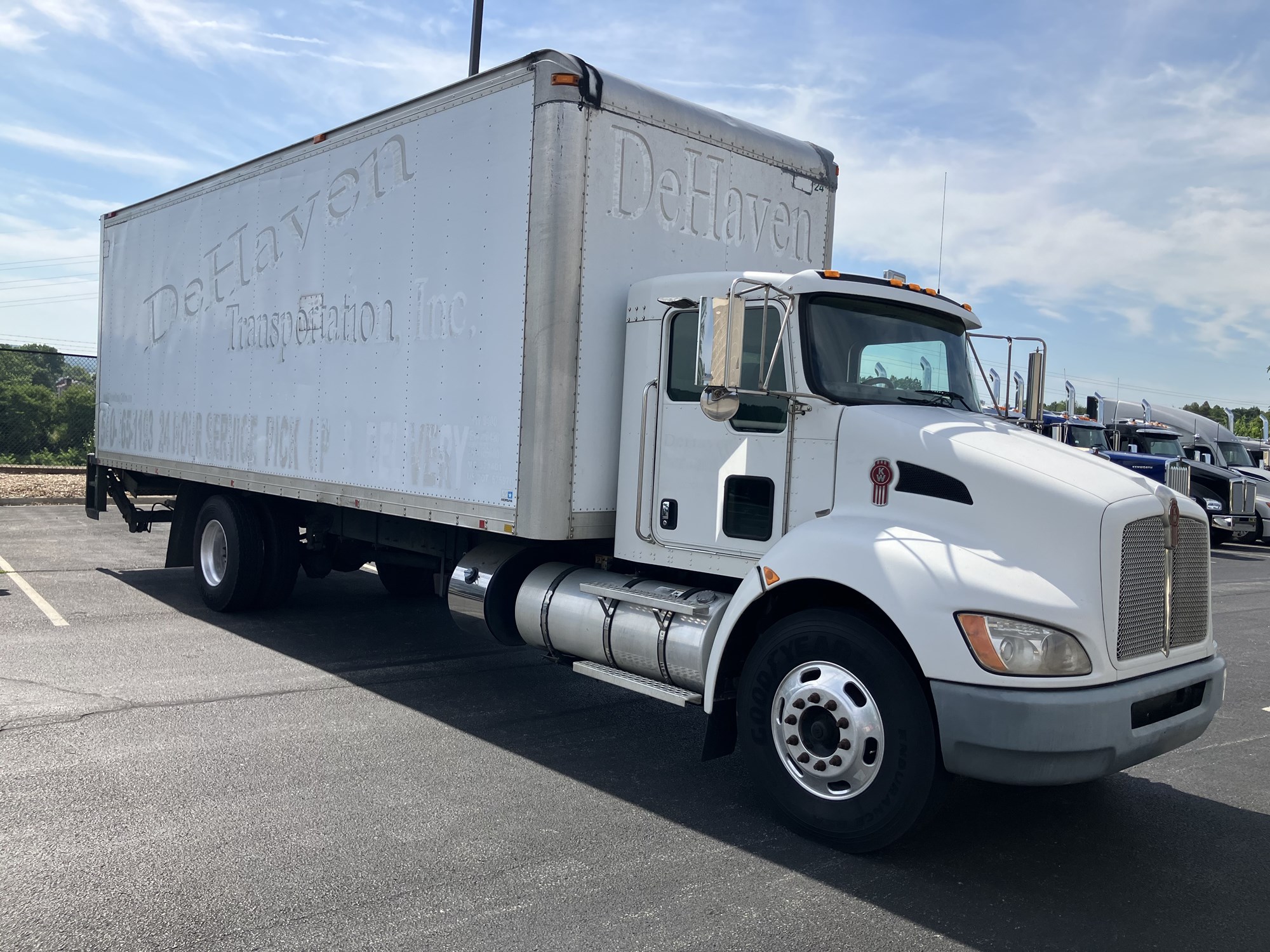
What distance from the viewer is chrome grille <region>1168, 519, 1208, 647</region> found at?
468 cm

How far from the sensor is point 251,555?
9195 millimetres

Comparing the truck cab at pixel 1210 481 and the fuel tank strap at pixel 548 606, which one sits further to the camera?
the truck cab at pixel 1210 481

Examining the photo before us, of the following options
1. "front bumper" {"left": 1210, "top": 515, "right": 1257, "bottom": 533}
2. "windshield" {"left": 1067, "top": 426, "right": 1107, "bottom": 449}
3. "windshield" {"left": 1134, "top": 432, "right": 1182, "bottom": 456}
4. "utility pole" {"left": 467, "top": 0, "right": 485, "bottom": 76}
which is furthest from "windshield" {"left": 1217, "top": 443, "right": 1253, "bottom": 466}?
"utility pole" {"left": 467, "top": 0, "right": 485, "bottom": 76}

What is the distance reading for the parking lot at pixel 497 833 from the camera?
12.3 feet

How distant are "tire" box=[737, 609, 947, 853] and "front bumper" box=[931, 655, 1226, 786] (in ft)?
0.51

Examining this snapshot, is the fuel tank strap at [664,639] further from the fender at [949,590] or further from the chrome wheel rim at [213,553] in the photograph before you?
the chrome wheel rim at [213,553]

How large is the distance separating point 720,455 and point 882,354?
3.22 feet

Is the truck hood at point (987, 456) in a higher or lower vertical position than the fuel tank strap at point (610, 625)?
higher

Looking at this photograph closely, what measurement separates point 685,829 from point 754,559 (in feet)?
4.54

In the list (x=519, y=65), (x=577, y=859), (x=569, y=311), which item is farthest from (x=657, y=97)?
(x=577, y=859)

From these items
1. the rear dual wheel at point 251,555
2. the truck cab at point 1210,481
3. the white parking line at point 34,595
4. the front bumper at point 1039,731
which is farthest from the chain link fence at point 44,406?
the truck cab at point 1210,481

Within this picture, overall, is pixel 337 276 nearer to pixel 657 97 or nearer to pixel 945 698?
pixel 657 97

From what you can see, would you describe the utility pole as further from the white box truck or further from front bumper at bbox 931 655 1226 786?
front bumper at bbox 931 655 1226 786

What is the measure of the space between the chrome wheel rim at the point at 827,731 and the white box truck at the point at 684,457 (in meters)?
0.01
